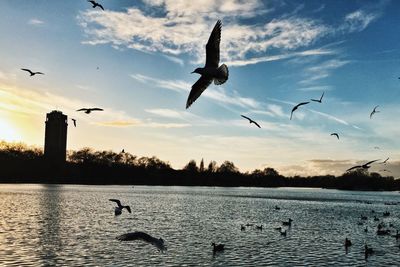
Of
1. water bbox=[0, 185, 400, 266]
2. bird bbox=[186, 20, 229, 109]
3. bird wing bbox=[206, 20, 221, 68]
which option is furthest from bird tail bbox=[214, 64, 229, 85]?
water bbox=[0, 185, 400, 266]

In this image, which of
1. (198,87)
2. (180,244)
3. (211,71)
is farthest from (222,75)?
(180,244)

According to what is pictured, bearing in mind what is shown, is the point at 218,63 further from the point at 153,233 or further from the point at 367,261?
the point at 153,233

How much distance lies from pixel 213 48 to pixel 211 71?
2.21ft

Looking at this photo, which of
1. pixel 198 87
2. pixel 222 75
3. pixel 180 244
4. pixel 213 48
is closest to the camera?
pixel 222 75

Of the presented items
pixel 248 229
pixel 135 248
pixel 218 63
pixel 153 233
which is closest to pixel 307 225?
pixel 248 229

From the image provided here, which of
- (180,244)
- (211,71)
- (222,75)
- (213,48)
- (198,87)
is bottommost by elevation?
(180,244)

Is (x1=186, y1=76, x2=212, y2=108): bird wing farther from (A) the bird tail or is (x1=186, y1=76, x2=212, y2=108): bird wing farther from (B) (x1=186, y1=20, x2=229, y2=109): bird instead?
(A) the bird tail

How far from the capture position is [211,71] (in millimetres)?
12109

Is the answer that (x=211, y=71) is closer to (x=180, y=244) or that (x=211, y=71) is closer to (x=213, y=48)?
(x=213, y=48)

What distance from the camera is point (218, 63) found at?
12383 millimetres

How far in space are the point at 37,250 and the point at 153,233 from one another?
49.1 feet

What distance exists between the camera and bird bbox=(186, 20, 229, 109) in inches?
476

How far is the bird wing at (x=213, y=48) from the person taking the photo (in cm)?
1229

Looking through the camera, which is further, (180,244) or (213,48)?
(180,244)
